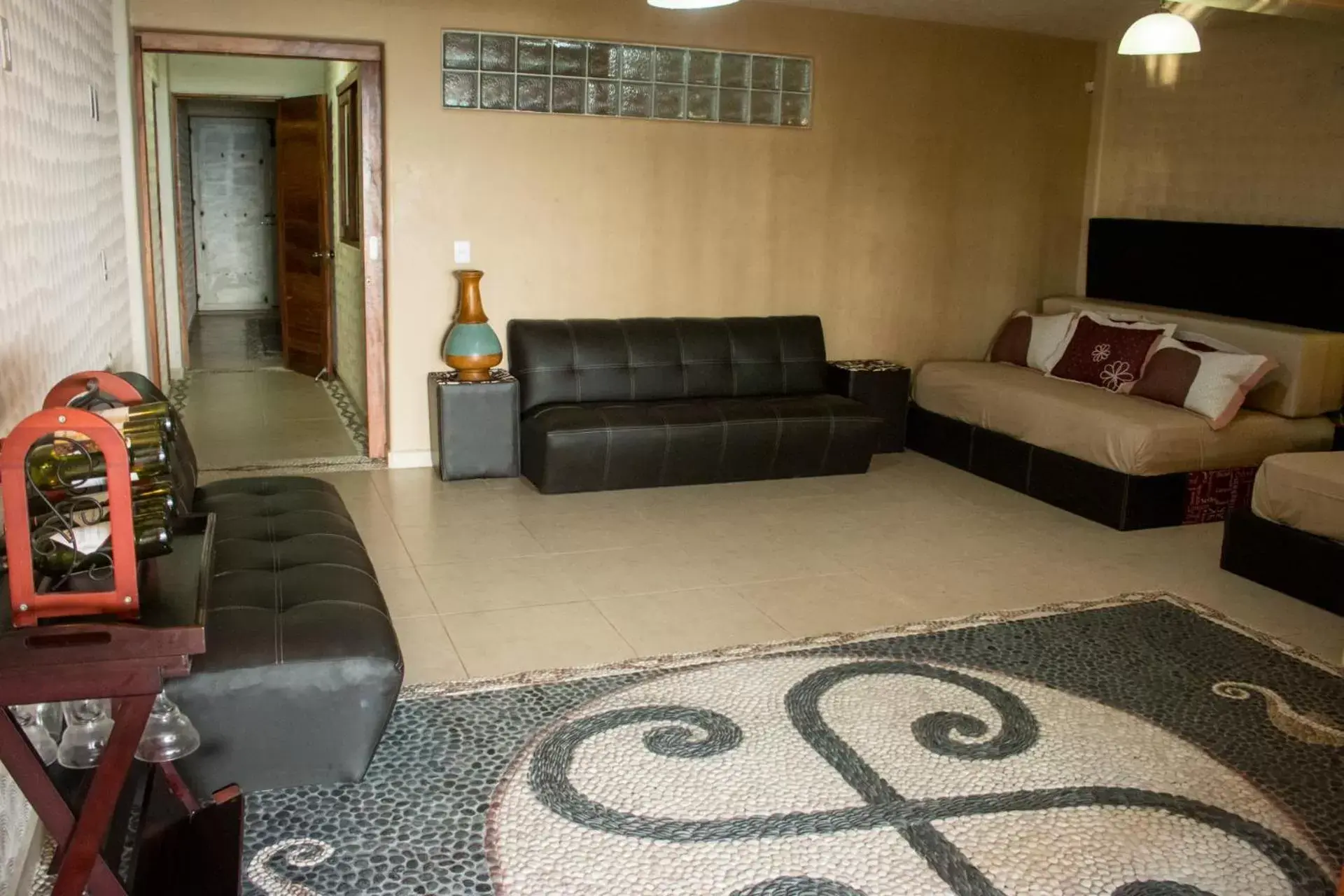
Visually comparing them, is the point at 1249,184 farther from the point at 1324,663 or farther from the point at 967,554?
the point at 1324,663

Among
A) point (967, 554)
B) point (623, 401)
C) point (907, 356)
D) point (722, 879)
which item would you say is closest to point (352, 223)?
point (623, 401)

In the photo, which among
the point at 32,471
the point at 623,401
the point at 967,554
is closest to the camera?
the point at 32,471

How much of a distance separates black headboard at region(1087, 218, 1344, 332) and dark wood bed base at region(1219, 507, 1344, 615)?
1686 mm

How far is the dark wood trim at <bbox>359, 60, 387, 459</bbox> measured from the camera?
5.70 metres

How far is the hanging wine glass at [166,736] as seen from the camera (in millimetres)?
2252

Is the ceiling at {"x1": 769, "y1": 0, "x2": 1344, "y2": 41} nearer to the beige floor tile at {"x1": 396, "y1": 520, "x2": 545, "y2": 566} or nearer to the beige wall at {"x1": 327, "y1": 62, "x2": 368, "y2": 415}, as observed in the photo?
the beige wall at {"x1": 327, "y1": 62, "x2": 368, "y2": 415}

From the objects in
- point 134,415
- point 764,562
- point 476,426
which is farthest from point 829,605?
point 134,415

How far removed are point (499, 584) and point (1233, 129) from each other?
15.5 ft

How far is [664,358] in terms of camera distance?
6.11 metres

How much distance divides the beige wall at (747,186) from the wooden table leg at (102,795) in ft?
13.7

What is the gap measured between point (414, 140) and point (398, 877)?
4.13 meters

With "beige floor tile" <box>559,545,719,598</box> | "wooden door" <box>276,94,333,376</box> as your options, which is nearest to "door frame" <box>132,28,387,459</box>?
"beige floor tile" <box>559,545,719,598</box>

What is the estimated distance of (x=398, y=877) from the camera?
96.0 inches

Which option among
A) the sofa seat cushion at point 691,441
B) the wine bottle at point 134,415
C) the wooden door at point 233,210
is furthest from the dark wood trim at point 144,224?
the wooden door at point 233,210
